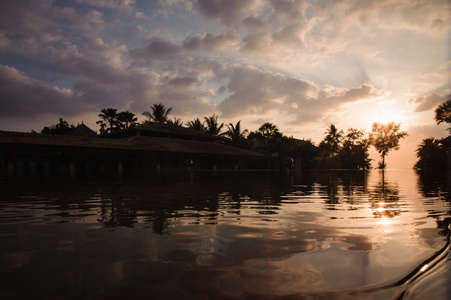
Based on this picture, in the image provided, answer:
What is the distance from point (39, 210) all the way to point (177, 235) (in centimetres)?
308

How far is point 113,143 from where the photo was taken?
22.5m

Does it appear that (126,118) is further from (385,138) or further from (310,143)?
(385,138)

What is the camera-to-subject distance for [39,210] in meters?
4.36

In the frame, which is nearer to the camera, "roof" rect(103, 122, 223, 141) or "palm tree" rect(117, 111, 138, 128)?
"roof" rect(103, 122, 223, 141)

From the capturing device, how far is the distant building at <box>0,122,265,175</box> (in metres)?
21.0

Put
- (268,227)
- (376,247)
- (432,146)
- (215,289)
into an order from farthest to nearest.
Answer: (432,146) < (268,227) < (376,247) < (215,289)

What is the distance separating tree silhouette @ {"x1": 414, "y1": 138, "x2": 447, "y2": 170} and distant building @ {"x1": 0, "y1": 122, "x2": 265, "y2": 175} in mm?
22664

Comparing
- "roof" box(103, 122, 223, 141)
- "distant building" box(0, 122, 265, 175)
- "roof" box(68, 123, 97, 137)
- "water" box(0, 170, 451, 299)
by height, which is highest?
"roof" box(68, 123, 97, 137)

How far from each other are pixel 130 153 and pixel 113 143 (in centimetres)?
242

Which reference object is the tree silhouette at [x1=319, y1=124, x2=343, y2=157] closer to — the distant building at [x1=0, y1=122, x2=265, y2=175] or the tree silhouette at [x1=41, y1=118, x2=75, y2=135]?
the distant building at [x1=0, y1=122, x2=265, y2=175]

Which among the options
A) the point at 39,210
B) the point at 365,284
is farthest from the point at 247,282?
the point at 39,210

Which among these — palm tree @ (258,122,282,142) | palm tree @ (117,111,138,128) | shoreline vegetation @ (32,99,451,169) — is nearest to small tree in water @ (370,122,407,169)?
shoreline vegetation @ (32,99,451,169)

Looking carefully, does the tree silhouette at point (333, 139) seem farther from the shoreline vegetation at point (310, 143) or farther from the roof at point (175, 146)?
the roof at point (175, 146)

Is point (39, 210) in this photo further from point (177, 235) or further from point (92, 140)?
point (92, 140)
